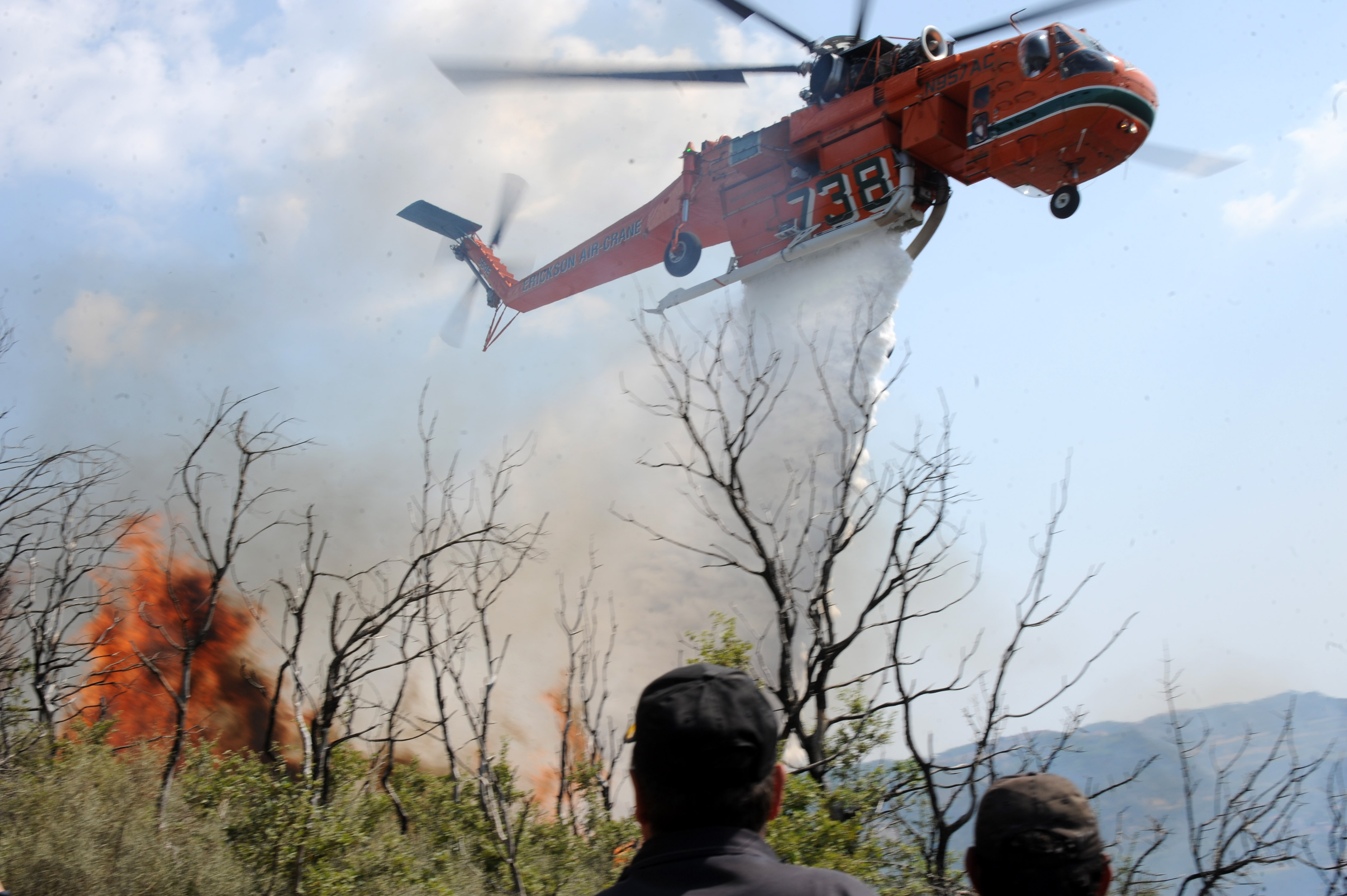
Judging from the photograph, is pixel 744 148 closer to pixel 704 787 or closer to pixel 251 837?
pixel 251 837

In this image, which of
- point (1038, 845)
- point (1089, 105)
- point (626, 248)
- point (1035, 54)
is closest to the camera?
point (1038, 845)

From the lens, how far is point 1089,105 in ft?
41.1

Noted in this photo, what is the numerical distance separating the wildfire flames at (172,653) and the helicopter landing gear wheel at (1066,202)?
1679cm

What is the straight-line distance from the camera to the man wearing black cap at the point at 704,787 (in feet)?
5.67

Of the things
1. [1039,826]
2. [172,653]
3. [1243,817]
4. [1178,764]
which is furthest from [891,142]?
[1178,764]

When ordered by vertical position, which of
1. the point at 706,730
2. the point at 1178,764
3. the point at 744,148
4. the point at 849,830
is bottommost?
the point at 1178,764

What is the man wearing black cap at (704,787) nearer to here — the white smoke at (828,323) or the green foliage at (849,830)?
the green foliage at (849,830)

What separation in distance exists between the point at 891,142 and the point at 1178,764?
78.0m

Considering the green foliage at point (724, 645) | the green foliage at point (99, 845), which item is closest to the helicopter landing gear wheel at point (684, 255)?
the green foliage at point (724, 645)

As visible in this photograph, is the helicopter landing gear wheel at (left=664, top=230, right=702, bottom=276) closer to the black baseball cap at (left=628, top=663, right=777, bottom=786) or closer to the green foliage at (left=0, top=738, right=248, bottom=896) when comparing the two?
the green foliage at (left=0, top=738, right=248, bottom=896)

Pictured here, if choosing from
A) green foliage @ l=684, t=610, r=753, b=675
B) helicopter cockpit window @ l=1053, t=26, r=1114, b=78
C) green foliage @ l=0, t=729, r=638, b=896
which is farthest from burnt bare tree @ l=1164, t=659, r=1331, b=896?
helicopter cockpit window @ l=1053, t=26, r=1114, b=78

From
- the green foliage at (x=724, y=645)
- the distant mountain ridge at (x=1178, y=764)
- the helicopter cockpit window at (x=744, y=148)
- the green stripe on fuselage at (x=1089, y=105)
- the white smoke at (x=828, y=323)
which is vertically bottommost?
the distant mountain ridge at (x=1178, y=764)

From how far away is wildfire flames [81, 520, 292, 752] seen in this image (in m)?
19.0

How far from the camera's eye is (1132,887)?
10.9m
